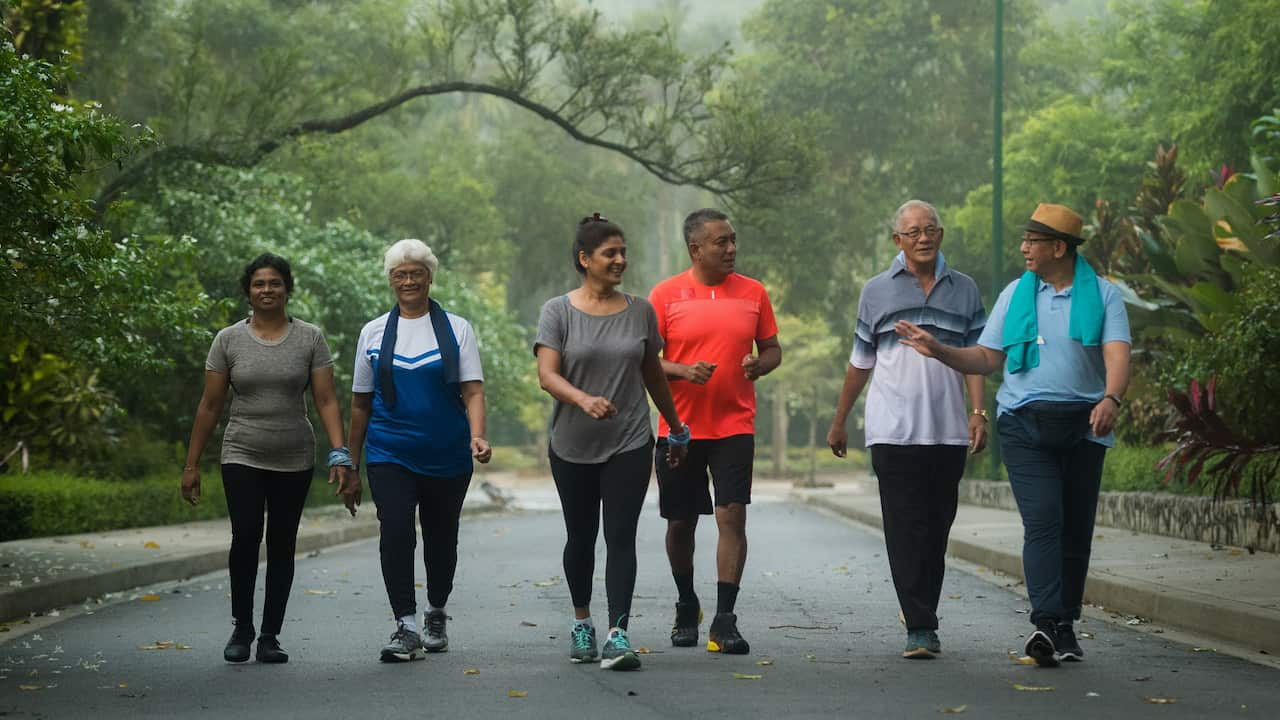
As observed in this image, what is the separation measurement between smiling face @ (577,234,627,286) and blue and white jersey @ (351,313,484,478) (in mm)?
687

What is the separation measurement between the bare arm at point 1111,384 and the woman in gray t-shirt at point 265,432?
3437 mm

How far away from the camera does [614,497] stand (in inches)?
306

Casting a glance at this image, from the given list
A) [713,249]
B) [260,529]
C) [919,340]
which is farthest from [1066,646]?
[260,529]

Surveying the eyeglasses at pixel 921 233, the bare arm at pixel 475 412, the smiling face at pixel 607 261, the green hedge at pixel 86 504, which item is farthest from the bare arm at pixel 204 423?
the green hedge at pixel 86 504

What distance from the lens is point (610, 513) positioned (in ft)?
25.6

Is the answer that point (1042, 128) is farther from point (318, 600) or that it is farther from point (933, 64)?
point (318, 600)

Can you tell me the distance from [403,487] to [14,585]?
410 cm

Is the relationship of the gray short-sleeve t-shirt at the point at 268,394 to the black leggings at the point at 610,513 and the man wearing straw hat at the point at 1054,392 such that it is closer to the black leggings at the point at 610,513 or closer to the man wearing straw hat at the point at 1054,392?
the black leggings at the point at 610,513

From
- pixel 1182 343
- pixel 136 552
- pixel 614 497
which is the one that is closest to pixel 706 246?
pixel 614 497

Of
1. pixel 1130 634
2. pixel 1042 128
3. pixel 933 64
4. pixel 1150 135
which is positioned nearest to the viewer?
pixel 1130 634

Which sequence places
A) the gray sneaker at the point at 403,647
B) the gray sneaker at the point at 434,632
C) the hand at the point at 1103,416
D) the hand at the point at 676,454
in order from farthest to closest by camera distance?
the gray sneaker at the point at 434,632, the hand at the point at 676,454, the gray sneaker at the point at 403,647, the hand at the point at 1103,416

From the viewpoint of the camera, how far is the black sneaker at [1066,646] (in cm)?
795

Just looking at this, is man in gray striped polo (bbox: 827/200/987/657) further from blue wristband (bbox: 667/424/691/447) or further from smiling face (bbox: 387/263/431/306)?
smiling face (bbox: 387/263/431/306)

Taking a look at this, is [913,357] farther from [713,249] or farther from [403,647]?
[403,647]
